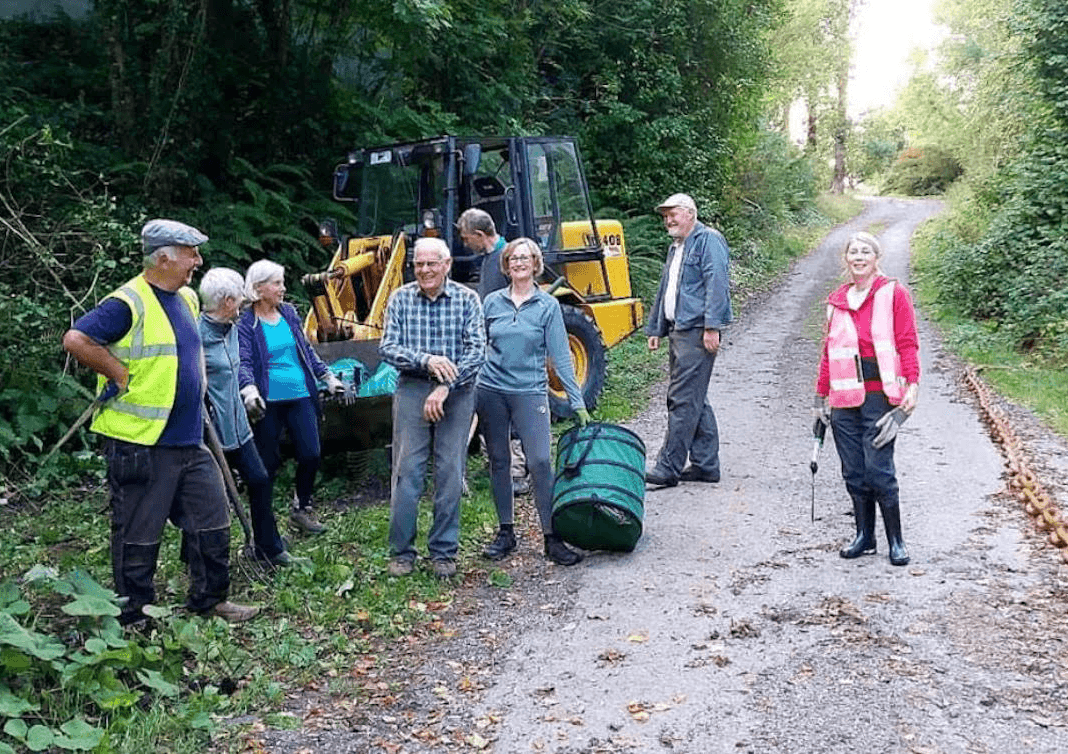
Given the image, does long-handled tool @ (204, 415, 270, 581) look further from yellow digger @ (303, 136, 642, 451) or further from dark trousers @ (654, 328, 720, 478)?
dark trousers @ (654, 328, 720, 478)

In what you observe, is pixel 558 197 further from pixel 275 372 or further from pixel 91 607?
pixel 91 607

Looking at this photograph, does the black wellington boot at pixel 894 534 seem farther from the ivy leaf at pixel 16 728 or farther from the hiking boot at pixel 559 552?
the ivy leaf at pixel 16 728

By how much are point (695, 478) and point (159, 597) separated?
407 cm

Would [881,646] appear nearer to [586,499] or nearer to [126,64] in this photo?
[586,499]

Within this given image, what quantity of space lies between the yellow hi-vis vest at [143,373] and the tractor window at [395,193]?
501 centimetres

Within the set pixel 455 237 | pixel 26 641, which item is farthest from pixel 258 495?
pixel 455 237

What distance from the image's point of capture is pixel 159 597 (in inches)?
224

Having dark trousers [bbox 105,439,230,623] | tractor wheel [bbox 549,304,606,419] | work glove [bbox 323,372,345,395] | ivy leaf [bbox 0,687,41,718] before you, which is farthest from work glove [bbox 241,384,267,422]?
tractor wheel [bbox 549,304,606,419]

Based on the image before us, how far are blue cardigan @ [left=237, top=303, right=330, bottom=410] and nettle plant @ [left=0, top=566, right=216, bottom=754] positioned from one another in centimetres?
176

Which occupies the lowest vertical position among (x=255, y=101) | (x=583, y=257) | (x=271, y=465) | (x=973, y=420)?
(x=973, y=420)

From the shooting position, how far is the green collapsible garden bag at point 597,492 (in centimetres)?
617

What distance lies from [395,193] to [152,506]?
220 inches

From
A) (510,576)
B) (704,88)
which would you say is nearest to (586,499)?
(510,576)

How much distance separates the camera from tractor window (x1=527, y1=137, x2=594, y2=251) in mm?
10336
